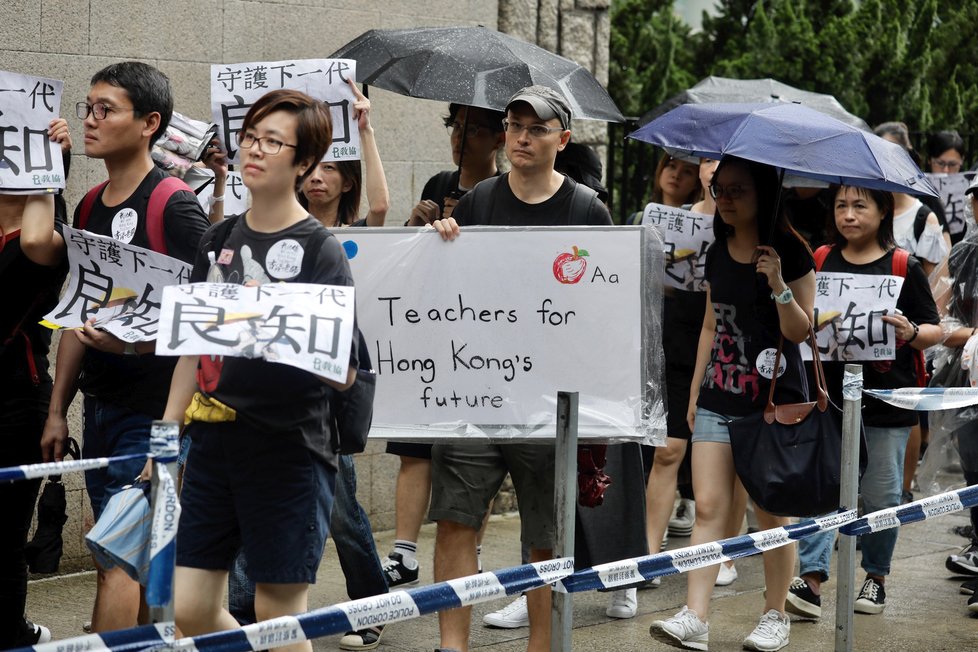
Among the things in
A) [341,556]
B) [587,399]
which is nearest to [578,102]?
[587,399]

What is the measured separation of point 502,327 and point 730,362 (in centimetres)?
128

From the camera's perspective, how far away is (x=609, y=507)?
202 inches

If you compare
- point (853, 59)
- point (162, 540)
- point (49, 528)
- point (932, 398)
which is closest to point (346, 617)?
point (162, 540)

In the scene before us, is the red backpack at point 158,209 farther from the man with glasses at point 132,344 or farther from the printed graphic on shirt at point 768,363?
the printed graphic on shirt at point 768,363

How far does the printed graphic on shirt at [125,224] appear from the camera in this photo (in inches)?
181

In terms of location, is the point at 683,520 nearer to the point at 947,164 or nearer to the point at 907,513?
the point at 907,513

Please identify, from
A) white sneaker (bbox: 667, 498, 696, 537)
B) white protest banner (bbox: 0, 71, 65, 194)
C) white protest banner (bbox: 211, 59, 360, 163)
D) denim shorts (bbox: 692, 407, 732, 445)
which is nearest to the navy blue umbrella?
denim shorts (bbox: 692, 407, 732, 445)

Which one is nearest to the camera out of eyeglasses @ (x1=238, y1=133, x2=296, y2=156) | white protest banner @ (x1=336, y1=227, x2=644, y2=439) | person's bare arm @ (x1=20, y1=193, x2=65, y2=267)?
eyeglasses @ (x1=238, y1=133, x2=296, y2=156)

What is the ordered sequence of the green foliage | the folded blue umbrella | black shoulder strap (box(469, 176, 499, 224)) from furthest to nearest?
the green foliage → black shoulder strap (box(469, 176, 499, 224)) → the folded blue umbrella

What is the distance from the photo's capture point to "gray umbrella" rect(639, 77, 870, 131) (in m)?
8.12

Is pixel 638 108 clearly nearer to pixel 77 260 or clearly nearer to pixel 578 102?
pixel 578 102

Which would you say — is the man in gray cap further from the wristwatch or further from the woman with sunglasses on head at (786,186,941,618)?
the woman with sunglasses on head at (786,186,941,618)

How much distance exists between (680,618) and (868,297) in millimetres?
1738

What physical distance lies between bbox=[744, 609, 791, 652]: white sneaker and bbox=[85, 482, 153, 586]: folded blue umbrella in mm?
3082
